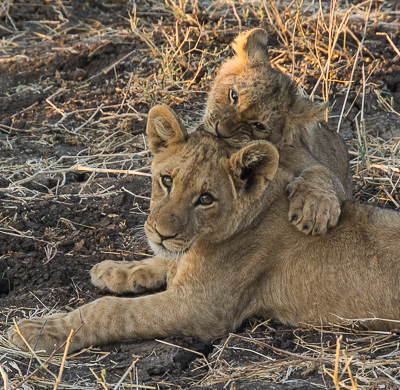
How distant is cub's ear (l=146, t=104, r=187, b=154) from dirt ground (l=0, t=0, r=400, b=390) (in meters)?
1.22

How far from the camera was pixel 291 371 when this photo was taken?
3336 mm

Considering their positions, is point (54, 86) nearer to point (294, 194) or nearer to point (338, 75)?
point (338, 75)

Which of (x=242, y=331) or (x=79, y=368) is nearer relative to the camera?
(x=79, y=368)

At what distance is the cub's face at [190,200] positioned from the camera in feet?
11.6

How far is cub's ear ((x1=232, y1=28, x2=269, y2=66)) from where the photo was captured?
488 centimetres

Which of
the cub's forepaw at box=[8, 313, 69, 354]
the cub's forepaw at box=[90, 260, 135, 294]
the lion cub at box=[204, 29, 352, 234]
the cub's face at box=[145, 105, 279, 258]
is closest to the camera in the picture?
the cub's face at box=[145, 105, 279, 258]

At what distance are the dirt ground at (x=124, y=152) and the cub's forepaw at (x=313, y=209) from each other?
26.1 inches

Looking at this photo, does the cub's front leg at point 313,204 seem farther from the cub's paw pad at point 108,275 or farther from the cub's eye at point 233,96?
the cub's paw pad at point 108,275

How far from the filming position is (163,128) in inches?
154

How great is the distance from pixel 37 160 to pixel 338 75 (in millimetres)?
3693

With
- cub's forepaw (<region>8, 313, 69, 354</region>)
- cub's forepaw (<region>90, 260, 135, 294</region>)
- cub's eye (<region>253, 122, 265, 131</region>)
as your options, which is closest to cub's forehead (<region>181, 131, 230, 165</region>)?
cub's eye (<region>253, 122, 265, 131</region>)

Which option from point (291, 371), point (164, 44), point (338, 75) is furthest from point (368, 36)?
point (291, 371)

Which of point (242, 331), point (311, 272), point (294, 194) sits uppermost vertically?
point (294, 194)

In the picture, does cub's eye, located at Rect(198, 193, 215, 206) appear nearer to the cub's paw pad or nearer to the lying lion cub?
the lying lion cub
